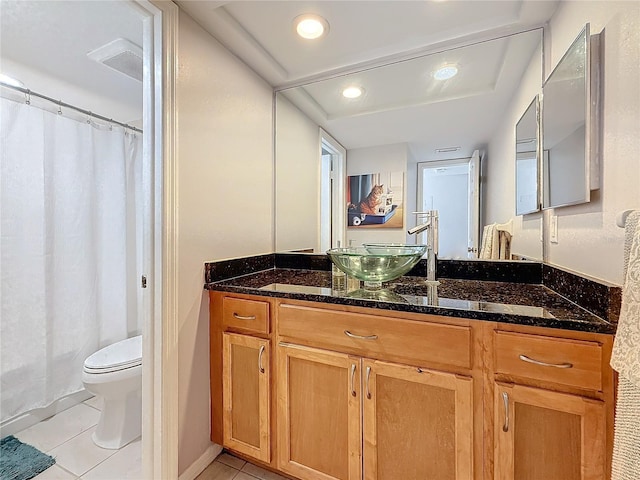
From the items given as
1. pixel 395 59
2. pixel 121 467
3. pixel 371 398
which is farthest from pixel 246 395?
pixel 395 59

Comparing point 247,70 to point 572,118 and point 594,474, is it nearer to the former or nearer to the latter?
point 572,118

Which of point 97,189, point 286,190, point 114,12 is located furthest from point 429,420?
point 97,189

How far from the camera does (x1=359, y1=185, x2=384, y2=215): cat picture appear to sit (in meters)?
1.75

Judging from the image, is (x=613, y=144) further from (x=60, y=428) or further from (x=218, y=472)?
(x=60, y=428)

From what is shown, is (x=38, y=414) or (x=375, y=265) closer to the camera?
(x=375, y=265)

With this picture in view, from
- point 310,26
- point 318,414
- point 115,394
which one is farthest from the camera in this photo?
point 115,394

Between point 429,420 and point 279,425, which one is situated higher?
point 429,420

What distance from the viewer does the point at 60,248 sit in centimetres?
197

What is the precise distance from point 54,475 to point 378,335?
1.73 m

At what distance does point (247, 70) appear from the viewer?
1.71 metres

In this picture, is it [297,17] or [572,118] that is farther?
[297,17]

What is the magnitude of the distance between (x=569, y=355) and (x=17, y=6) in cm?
254

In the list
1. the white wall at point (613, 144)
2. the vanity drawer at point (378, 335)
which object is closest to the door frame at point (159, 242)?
the vanity drawer at point (378, 335)

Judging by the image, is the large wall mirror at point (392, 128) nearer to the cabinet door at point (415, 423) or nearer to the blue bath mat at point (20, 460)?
the cabinet door at point (415, 423)
